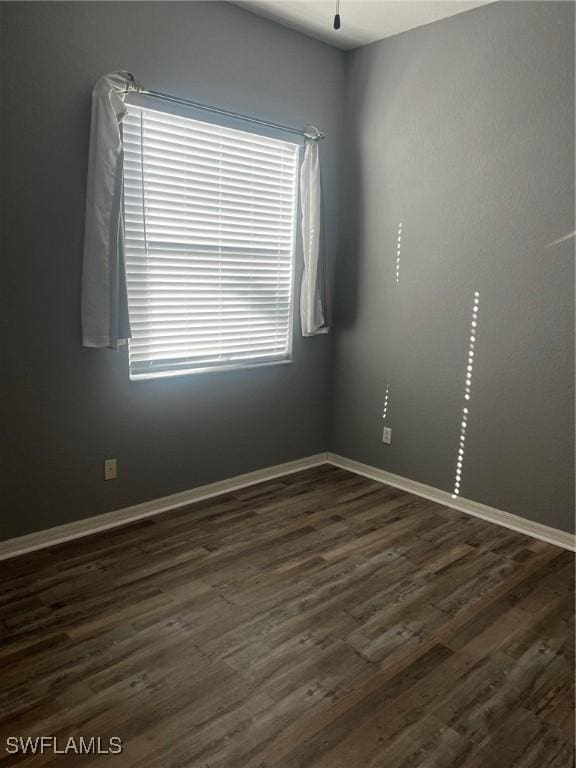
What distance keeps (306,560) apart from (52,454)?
1.34 meters

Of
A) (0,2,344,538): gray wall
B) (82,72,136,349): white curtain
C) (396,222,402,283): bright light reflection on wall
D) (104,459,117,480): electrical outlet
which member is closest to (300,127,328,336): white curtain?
(0,2,344,538): gray wall

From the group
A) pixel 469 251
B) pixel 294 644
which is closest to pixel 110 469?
pixel 294 644

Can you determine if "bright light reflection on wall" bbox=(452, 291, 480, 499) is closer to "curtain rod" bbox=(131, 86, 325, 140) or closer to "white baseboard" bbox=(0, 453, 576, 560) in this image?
"white baseboard" bbox=(0, 453, 576, 560)

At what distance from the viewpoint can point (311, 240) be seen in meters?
3.86

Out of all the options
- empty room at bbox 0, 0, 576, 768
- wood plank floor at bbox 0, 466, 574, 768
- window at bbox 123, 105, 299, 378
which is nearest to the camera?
wood plank floor at bbox 0, 466, 574, 768

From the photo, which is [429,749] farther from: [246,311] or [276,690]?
[246,311]

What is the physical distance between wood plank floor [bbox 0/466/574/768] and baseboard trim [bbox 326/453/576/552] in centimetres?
8

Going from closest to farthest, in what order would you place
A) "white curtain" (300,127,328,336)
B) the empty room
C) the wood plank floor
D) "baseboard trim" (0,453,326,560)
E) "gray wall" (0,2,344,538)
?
the wood plank floor → the empty room → "gray wall" (0,2,344,538) → "baseboard trim" (0,453,326,560) → "white curtain" (300,127,328,336)

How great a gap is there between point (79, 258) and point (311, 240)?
1538mm

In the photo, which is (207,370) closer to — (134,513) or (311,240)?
(134,513)

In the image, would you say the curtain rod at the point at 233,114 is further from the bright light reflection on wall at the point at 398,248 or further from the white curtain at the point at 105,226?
the bright light reflection on wall at the point at 398,248

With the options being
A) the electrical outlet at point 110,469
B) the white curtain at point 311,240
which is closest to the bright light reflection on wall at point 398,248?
the white curtain at point 311,240

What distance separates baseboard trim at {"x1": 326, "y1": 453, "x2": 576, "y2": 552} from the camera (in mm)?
3201

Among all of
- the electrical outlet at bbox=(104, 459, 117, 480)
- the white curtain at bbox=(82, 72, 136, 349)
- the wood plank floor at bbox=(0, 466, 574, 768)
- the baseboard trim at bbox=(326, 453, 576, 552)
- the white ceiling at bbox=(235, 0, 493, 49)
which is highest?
the white ceiling at bbox=(235, 0, 493, 49)
